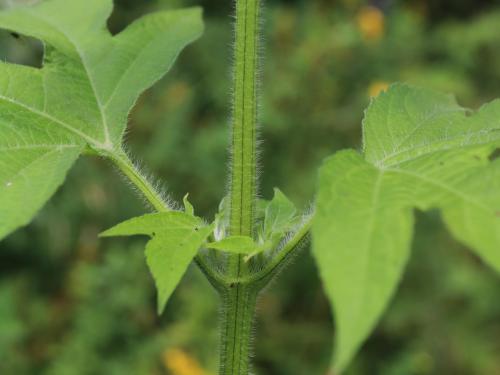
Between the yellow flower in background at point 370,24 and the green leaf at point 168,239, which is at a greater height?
the green leaf at point 168,239

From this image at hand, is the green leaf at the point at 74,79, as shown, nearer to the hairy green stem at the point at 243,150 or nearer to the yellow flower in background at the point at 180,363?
the hairy green stem at the point at 243,150

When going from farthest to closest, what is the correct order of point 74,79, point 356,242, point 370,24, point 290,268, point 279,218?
point 370,24 < point 290,268 < point 74,79 < point 279,218 < point 356,242

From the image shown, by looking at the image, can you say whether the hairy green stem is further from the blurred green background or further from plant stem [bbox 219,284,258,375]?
the blurred green background

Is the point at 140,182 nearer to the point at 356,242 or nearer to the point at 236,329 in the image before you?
the point at 236,329

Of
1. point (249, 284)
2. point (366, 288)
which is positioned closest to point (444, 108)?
point (249, 284)

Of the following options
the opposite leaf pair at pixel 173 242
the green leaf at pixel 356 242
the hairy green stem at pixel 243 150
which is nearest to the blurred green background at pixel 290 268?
the hairy green stem at pixel 243 150

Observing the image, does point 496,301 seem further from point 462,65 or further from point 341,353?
point 341,353

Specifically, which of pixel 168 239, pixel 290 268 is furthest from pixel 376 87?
pixel 168 239

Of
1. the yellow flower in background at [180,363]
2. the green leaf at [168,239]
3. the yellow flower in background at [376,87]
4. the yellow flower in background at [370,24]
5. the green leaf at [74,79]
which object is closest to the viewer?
the green leaf at [168,239]
